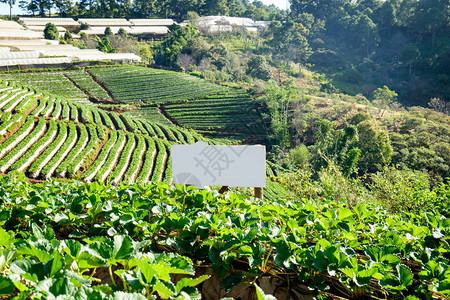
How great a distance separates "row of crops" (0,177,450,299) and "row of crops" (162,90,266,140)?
39.0 metres

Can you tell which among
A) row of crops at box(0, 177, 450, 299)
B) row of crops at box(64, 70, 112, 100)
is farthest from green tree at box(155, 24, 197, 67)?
row of crops at box(0, 177, 450, 299)

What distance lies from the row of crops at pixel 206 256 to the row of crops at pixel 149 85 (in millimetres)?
46462

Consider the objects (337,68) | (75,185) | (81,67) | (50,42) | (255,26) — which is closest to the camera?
(75,185)

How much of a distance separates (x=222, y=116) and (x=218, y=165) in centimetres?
3991

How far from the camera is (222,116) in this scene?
151ft

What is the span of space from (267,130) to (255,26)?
64.8 metres

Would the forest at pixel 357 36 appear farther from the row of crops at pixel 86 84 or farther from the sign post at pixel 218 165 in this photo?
the sign post at pixel 218 165

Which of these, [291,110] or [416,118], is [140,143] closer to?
[291,110]

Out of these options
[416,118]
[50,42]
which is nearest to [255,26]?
[50,42]

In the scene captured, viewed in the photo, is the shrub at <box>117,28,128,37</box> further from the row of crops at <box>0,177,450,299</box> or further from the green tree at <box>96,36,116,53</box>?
the row of crops at <box>0,177,450,299</box>

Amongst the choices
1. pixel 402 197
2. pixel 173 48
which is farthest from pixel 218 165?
pixel 173 48

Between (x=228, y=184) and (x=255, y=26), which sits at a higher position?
(x=255, y=26)

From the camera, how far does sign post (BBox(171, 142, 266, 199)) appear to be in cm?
626

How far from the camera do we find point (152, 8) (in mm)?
92812
